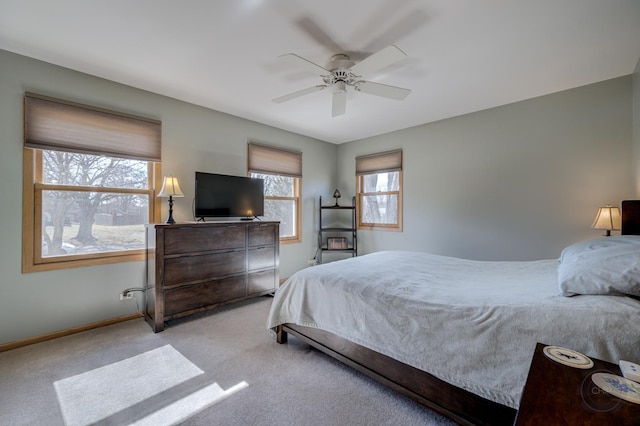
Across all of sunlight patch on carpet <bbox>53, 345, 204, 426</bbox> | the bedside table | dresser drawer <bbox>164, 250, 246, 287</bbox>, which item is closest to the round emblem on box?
the bedside table

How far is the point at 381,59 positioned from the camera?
2.00m

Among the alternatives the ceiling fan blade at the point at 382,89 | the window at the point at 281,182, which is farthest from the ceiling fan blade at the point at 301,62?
the window at the point at 281,182

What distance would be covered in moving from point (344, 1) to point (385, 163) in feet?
10.0

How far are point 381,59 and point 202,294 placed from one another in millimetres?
2863

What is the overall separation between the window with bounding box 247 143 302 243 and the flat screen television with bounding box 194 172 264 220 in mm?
423

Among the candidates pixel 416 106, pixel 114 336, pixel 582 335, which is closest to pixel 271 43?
pixel 416 106

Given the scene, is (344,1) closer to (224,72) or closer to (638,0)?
(224,72)

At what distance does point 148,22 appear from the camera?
1.97 meters

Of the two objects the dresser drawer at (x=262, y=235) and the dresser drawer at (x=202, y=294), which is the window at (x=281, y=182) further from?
the dresser drawer at (x=202, y=294)

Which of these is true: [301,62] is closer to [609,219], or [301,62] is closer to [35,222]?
[35,222]

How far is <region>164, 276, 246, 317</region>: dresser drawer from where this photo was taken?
280 cm

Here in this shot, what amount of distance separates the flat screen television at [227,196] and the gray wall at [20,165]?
0.22m

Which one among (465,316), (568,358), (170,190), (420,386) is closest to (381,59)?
(465,316)

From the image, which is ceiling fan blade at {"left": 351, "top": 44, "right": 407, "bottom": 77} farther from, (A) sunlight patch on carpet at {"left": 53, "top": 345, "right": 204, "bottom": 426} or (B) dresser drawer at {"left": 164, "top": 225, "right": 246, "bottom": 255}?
(A) sunlight patch on carpet at {"left": 53, "top": 345, "right": 204, "bottom": 426}
